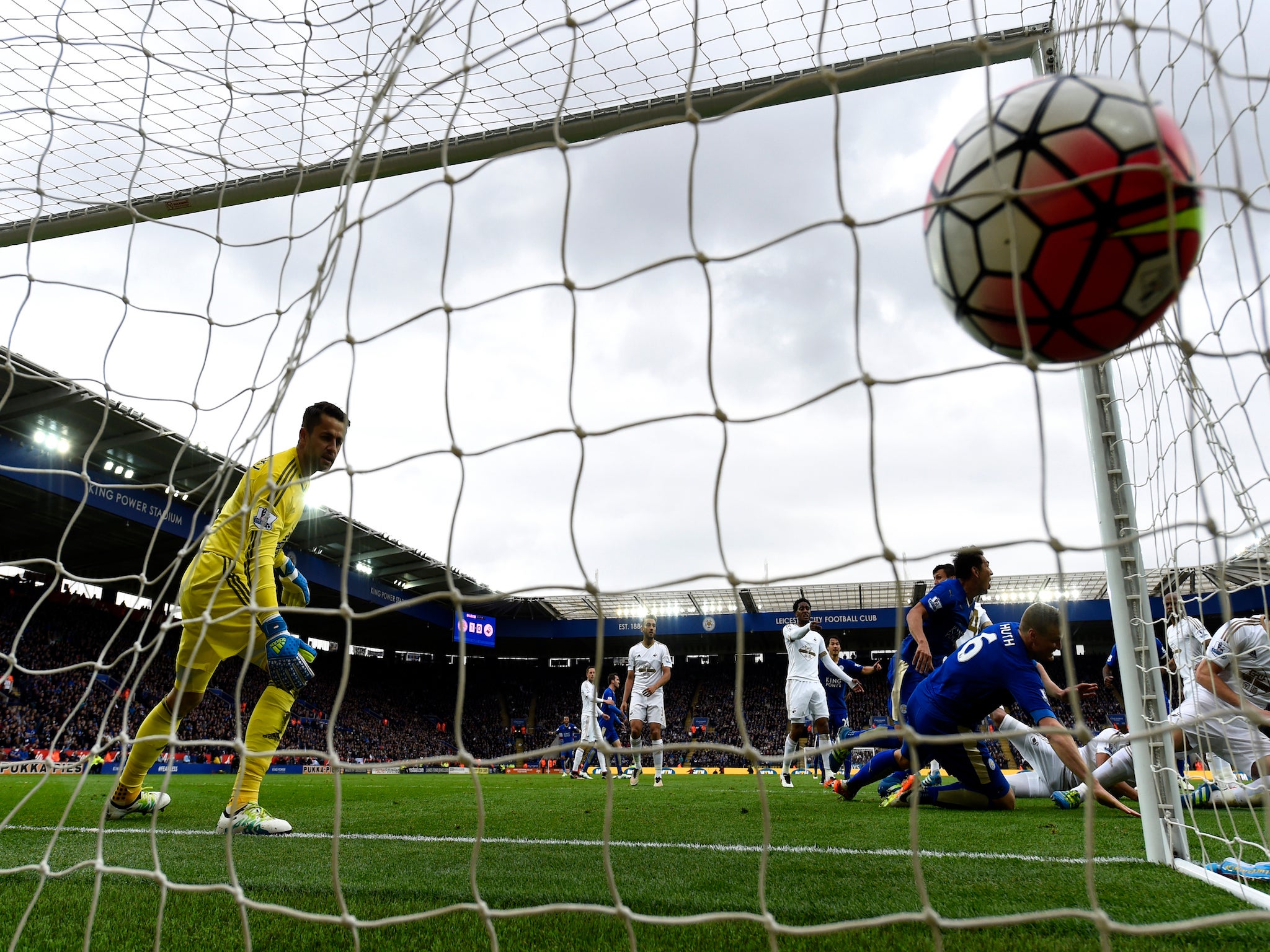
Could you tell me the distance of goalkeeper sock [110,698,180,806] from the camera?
332 cm

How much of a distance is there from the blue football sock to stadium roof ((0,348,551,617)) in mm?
5606

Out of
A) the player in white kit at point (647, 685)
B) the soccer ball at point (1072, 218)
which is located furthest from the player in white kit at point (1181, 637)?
the player in white kit at point (647, 685)

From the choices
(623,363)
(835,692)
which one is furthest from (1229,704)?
(835,692)

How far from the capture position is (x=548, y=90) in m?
3.72

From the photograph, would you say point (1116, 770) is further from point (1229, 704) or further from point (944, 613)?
point (944, 613)

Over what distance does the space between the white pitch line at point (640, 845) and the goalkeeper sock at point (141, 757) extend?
19 centimetres

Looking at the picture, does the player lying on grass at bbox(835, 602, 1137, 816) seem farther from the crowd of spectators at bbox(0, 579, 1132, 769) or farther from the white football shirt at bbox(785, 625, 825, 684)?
the crowd of spectators at bbox(0, 579, 1132, 769)

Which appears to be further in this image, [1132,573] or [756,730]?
[756,730]

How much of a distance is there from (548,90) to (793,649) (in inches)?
232

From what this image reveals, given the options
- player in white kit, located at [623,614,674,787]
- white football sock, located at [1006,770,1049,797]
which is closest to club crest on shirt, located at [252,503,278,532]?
white football sock, located at [1006,770,1049,797]

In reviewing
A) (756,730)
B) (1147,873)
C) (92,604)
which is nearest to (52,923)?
(1147,873)

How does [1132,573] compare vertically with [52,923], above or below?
above

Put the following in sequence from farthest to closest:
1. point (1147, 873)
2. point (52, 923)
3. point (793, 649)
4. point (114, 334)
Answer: point (793, 649) → point (114, 334) → point (1147, 873) → point (52, 923)

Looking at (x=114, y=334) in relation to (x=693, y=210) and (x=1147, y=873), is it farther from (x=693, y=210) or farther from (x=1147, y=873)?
(x=1147, y=873)
